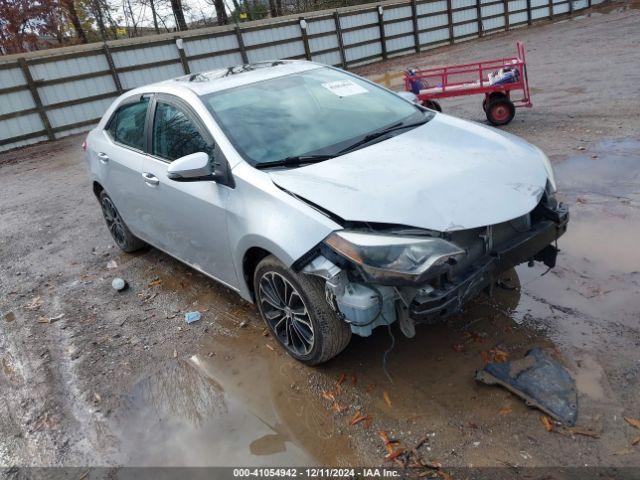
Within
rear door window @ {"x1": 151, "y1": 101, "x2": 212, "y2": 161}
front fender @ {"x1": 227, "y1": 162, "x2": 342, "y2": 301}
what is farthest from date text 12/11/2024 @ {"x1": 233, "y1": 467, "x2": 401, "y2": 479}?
rear door window @ {"x1": 151, "y1": 101, "x2": 212, "y2": 161}

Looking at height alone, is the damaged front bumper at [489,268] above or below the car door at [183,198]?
below

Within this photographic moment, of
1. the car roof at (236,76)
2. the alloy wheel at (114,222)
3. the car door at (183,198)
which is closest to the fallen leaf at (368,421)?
the car door at (183,198)

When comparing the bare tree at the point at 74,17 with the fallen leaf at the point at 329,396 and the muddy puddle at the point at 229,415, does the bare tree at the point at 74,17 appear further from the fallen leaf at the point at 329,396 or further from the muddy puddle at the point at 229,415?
the fallen leaf at the point at 329,396

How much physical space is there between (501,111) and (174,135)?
578 cm

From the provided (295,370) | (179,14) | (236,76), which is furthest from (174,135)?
(179,14)

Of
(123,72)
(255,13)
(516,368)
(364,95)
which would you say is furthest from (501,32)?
(516,368)

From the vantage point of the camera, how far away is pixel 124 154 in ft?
15.2

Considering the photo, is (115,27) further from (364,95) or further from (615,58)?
(364,95)

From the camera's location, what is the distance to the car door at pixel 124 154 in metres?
4.44

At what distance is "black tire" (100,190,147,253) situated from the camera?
5.38m

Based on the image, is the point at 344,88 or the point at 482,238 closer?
the point at 482,238

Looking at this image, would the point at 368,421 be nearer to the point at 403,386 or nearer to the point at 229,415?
the point at 403,386

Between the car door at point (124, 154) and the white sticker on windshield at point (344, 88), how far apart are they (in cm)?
157

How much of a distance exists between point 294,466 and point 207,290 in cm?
221
